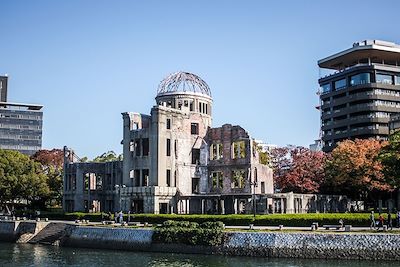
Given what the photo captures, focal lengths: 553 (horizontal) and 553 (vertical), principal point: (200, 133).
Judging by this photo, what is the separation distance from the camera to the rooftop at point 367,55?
372ft

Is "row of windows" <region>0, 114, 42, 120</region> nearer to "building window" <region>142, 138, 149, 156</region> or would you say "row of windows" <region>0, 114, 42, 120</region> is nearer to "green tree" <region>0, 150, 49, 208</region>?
"green tree" <region>0, 150, 49, 208</region>

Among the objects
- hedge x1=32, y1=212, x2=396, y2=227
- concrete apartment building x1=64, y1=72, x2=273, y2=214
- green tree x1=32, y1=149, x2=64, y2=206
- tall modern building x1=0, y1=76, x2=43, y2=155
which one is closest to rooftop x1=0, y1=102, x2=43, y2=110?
tall modern building x1=0, y1=76, x2=43, y2=155

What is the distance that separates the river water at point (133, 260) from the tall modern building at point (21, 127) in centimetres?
10654

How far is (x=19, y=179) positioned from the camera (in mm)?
85062

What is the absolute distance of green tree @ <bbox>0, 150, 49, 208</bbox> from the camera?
274ft

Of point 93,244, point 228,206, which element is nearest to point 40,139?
point 228,206

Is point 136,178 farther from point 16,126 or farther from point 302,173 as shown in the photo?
point 16,126

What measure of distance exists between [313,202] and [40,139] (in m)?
100

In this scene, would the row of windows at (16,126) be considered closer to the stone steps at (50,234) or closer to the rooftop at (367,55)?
the rooftop at (367,55)

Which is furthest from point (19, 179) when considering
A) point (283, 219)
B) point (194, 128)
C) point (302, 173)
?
point (283, 219)

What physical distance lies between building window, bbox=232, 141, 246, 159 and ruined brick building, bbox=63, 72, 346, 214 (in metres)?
0.15

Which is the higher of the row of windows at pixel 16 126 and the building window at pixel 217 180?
the row of windows at pixel 16 126

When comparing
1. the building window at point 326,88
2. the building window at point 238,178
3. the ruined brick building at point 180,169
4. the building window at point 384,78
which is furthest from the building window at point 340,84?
the building window at point 238,178

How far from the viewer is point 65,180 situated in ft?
283
